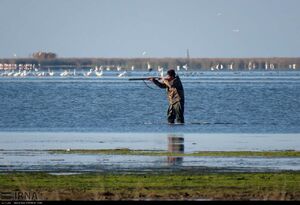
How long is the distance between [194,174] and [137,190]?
3.19 metres

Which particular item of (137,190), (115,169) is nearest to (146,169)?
(115,169)

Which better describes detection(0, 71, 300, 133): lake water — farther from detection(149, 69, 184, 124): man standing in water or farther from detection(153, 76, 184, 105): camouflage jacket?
detection(153, 76, 184, 105): camouflage jacket

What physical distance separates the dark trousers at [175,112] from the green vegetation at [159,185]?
20.3 meters

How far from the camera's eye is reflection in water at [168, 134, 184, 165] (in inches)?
1067

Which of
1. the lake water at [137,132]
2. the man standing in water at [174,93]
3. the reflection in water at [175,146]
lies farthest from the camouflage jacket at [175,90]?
the reflection in water at [175,146]

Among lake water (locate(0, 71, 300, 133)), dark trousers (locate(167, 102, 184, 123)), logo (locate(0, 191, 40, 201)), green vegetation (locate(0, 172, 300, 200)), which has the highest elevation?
logo (locate(0, 191, 40, 201))

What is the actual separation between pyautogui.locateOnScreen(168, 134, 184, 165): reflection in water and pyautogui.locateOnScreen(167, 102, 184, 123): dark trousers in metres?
6.41

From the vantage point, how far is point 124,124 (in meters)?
46.6

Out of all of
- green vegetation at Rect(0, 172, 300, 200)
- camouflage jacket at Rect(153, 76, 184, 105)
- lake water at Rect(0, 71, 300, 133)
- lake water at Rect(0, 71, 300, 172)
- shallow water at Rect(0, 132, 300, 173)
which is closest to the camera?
green vegetation at Rect(0, 172, 300, 200)

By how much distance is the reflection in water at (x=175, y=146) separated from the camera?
2711 cm

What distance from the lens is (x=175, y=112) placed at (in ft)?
147

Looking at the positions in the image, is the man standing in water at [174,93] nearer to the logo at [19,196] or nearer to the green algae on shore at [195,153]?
the green algae on shore at [195,153]

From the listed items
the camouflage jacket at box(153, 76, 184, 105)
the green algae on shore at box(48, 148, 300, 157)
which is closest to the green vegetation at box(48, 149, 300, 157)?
the green algae on shore at box(48, 148, 300, 157)

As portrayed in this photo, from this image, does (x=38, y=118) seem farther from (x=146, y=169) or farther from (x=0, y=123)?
(x=146, y=169)
